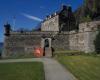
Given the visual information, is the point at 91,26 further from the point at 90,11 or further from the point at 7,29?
the point at 7,29

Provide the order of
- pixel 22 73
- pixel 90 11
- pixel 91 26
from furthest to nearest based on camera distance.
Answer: pixel 90 11
pixel 91 26
pixel 22 73

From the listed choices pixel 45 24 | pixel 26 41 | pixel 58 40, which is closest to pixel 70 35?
pixel 58 40

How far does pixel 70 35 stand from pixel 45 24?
75.7ft

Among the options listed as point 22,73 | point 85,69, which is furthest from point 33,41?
point 22,73

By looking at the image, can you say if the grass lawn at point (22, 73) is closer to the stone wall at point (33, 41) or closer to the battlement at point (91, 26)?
the battlement at point (91, 26)

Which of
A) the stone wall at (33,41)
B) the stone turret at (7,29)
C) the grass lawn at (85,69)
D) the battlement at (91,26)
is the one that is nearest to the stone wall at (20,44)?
the stone wall at (33,41)

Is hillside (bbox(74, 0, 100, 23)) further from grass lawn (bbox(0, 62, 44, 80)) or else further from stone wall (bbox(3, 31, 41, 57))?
grass lawn (bbox(0, 62, 44, 80))

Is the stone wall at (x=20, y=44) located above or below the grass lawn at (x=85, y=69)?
above

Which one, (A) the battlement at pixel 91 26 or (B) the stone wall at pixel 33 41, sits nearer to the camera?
(A) the battlement at pixel 91 26

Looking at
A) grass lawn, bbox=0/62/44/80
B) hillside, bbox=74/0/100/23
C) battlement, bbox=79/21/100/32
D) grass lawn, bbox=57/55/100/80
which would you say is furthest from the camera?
hillside, bbox=74/0/100/23

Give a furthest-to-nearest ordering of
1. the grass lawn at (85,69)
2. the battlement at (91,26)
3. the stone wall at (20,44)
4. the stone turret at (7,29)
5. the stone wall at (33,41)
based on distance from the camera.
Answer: the stone turret at (7,29)
the stone wall at (20,44)
the stone wall at (33,41)
the battlement at (91,26)
the grass lawn at (85,69)

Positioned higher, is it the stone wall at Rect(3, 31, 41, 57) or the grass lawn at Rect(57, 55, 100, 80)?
the stone wall at Rect(3, 31, 41, 57)

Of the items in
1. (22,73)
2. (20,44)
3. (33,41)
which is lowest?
(22,73)

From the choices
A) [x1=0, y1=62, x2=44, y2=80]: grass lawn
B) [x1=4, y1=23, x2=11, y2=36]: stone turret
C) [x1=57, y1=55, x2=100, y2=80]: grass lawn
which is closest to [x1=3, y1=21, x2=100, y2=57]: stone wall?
[x1=4, y1=23, x2=11, y2=36]: stone turret
